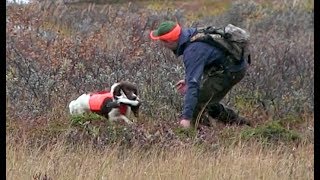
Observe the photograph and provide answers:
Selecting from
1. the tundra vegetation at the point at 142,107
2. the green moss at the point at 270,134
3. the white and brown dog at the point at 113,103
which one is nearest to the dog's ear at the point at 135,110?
the white and brown dog at the point at 113,103

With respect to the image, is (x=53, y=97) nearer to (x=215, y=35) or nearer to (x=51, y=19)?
(x=215, y=35)

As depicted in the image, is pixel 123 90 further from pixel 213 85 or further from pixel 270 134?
pixel 270 134

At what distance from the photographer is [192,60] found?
24.6 feet

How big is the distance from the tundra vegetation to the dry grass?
0.01m

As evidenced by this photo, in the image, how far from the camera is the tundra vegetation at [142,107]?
619 centimetres

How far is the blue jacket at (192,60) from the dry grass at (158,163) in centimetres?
68

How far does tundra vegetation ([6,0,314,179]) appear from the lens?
20.3ft

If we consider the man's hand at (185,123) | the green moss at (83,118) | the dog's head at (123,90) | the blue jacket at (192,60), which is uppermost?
the blue jacket at (192,60)

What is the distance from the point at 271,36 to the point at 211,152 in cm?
663

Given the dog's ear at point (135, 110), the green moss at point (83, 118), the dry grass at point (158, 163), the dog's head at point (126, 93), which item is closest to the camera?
the dry grass at point (158, 163)

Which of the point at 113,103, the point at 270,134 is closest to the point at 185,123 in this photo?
the point at 113,103

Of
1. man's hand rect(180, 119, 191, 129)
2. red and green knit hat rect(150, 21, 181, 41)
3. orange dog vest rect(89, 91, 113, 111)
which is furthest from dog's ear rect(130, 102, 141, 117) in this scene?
red and green knit hat rect(150, 21, 181, 41)

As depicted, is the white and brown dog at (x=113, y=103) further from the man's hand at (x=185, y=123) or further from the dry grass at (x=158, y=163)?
the dry grass at (x=158, y=163)

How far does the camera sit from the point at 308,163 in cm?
640
